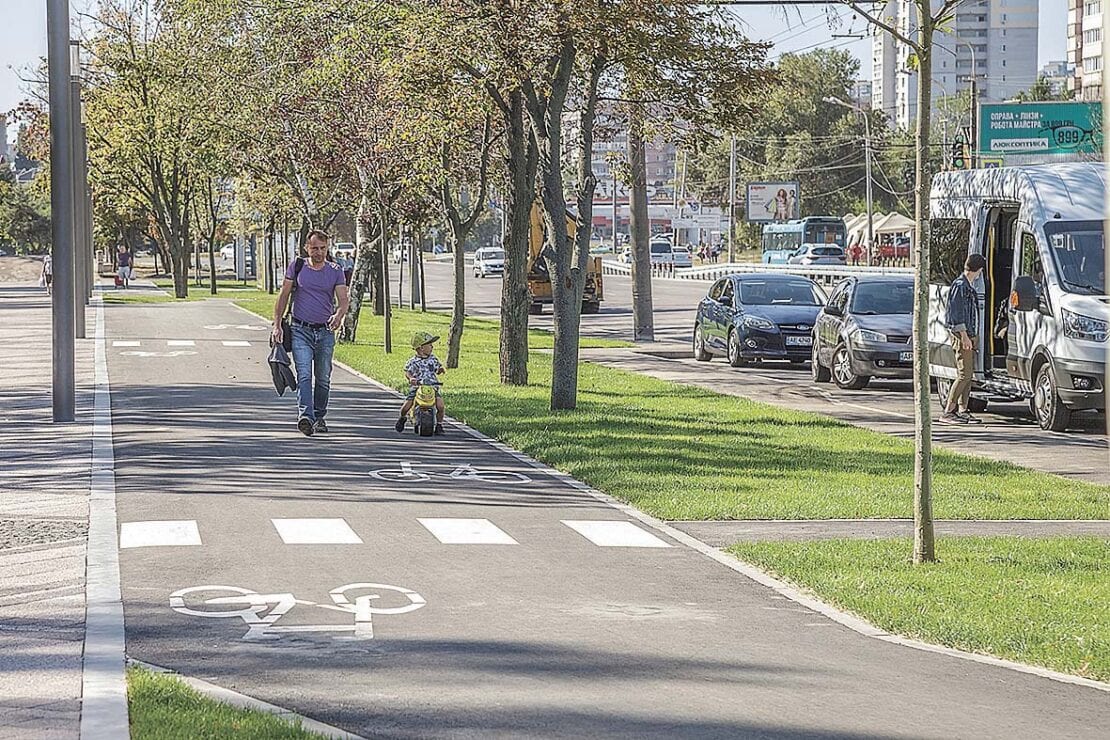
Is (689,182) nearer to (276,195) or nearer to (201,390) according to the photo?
(276,195)

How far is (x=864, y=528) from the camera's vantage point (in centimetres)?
1202

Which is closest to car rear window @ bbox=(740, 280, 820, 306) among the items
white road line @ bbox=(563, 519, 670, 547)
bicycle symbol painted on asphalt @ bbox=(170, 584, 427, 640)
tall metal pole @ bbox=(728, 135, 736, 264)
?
white road line @ bbox=(563, 519, 670, 547)

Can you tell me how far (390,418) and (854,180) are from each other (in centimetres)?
10272

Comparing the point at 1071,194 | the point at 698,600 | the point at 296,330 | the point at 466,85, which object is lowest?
the point at 698,600

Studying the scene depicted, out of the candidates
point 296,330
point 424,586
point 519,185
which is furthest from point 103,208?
point 424,586

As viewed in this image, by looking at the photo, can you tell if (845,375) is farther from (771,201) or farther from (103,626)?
(771,201)

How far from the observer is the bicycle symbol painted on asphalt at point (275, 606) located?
8.02 metres

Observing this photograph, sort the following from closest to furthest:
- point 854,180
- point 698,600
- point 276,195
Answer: point 698,600, point 276,195, point 854,180

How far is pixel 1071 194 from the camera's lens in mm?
19750

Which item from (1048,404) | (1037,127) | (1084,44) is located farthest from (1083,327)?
(1084,44)

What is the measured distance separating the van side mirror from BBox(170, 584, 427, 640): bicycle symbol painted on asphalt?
39.7 feet

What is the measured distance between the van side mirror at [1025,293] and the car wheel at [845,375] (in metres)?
5.18

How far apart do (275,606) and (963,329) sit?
13097 millimetres

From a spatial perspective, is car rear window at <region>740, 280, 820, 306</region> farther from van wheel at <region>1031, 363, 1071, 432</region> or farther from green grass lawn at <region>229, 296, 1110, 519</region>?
van wheel at <region>1031, 363, 1071, 432</region>
